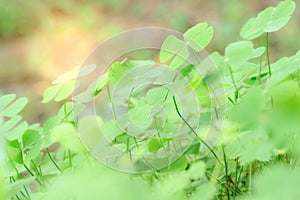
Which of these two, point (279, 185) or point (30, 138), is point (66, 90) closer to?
point (30, 138)

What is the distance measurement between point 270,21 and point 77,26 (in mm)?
2967

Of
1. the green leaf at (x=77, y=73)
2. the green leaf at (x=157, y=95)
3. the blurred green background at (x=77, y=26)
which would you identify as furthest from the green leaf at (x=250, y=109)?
the blurred green background at (x=77, y=26)

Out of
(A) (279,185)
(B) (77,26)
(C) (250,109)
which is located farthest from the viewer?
(B) (77,26)

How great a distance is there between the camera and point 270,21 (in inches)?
25.0

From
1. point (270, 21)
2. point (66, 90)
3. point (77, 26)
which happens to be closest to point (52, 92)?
point (66, 90)

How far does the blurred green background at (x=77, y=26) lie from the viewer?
313 cm

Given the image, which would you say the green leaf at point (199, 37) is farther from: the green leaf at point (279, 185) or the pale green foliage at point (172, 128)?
the green leaf at point (279, 185)

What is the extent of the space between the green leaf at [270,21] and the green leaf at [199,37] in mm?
49

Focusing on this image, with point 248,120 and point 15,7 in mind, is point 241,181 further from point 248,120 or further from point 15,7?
point 15,7

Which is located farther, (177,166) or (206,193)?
(177,166)

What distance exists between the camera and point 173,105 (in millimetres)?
576

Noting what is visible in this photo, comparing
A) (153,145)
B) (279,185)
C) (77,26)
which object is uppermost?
(77,26)

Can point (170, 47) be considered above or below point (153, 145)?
above

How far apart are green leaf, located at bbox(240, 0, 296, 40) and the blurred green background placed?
7.69 ft
